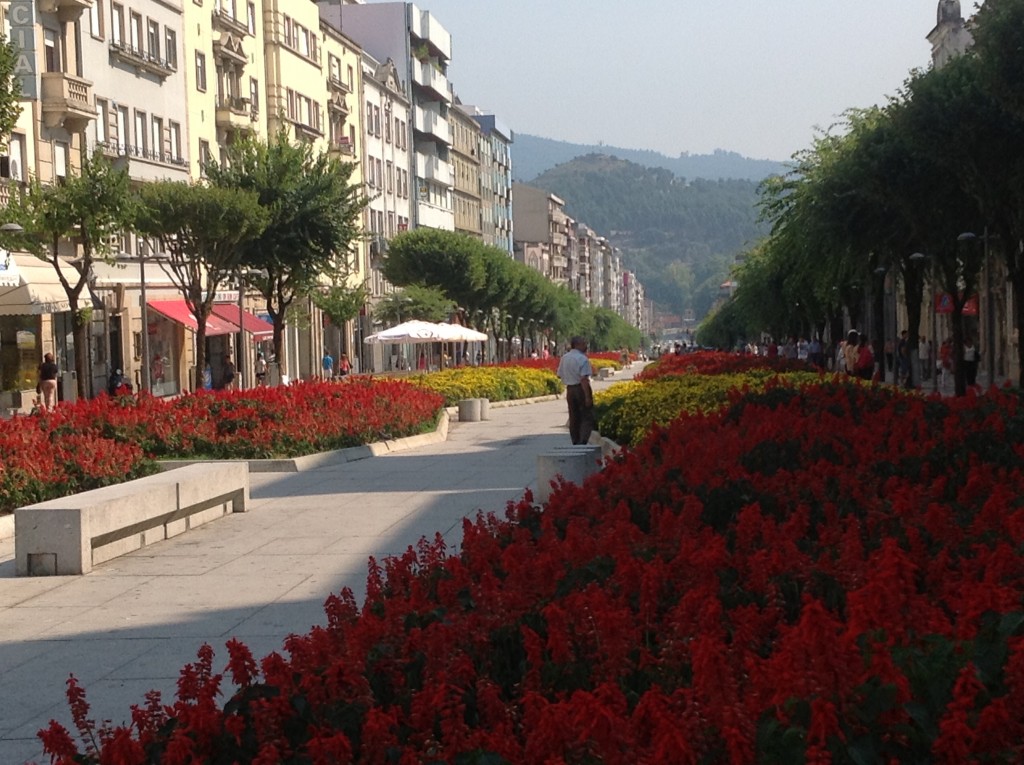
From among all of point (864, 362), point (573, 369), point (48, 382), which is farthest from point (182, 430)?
point (864, 362)

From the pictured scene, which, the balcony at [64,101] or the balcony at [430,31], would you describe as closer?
the balcony at [64,101]

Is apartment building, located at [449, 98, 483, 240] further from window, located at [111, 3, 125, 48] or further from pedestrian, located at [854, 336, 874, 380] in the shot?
pedestrian, located at [854, 336, 874, 380]

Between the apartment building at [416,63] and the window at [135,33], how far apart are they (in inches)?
1793

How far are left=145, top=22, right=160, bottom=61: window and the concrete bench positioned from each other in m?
40.5

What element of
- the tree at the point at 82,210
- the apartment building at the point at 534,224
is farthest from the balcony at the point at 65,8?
the apartment building at the point at 534,224

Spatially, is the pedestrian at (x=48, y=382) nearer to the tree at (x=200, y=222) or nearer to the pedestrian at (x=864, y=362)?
the tree at (x=200, y=222)

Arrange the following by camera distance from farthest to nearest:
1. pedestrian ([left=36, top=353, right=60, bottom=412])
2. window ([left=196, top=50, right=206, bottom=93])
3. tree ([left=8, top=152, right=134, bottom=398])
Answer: window ([left=196, top=50, right=206, bottom=93]), pedestrian ([left=36, top=353, right=60, bottom=412]), tree ([left=8, top=152, right=134, bottom=398])

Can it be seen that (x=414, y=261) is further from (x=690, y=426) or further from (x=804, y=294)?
(x=690, y=426)

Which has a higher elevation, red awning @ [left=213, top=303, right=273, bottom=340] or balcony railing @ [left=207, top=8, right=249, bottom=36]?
balcony railing @ [left=207, top=8, right=249, bottom=36]

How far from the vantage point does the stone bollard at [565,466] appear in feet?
50.0

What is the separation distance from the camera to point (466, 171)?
404 feet

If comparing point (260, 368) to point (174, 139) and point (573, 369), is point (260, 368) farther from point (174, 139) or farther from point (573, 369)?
point (573, 369)

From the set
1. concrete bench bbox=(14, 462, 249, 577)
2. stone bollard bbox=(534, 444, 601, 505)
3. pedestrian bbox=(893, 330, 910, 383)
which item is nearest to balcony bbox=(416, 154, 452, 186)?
pedestrian bbox=(893, 330, 910, 383)

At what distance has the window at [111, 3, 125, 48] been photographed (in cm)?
5025
